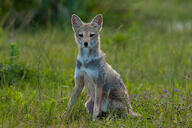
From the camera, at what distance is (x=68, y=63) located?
7.57m

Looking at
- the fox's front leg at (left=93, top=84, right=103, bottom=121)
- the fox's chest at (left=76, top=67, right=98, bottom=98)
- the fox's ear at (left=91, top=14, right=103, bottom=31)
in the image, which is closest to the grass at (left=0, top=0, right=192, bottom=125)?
the fox's front leg at (left=93, top=84, right=103, bottom=121)

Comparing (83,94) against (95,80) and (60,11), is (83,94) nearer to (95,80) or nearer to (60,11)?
(95,80)

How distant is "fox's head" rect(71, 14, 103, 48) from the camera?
4.97 metres

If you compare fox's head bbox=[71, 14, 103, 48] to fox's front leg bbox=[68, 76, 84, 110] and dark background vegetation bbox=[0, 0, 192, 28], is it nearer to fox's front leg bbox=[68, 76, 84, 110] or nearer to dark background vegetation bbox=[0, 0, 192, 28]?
fox's front leg bbox=[68, 76, 84, 110]

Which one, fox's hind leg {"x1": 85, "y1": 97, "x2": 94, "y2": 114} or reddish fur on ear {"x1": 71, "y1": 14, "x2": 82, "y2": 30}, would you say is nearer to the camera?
fox's hind leg {"x1": 85, "y1": 97, "x2": 94, "y2": 114}

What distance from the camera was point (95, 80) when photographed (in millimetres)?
4863

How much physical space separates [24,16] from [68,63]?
123 inches

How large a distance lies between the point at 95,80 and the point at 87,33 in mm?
626

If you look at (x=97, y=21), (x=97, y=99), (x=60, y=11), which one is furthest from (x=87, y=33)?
(x=60, y=11)

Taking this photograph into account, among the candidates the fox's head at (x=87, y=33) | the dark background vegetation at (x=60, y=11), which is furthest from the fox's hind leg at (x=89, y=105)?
the dark background vegetation at (x=60, y=11)

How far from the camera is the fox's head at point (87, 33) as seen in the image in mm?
4969

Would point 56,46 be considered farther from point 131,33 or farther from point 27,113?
point 27,113

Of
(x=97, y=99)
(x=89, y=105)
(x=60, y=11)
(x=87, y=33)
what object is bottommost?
(x=89, y=105)

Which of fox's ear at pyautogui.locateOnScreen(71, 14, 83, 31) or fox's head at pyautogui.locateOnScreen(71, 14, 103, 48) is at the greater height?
fox's ear at pyautogui.locateOnScreen(71, 14, 83, 31)
